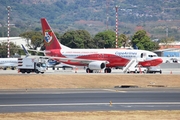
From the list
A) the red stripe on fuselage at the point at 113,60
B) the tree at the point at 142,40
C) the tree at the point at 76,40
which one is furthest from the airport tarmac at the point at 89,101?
the tree at the point at 76,40

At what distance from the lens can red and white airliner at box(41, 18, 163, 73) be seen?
77188 mm

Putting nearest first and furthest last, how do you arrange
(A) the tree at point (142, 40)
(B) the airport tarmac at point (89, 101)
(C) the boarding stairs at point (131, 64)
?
1. (B) the airport tarmac at point (89, 101)
2. (C) the boarding stairs at point (131, 64)
3. (A) the tree at point (142, 40)

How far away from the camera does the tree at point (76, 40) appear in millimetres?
155625

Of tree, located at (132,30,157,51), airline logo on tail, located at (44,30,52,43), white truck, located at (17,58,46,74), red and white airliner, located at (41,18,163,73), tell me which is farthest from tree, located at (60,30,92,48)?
white truck, located at (17,58,46,74)

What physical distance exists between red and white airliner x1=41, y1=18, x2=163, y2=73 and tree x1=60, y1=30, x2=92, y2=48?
6843 centimetres

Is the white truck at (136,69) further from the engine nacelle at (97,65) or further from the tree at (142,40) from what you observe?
the tree at (142,40)

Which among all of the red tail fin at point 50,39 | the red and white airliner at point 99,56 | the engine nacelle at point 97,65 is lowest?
the engine nacelle at point 97,65

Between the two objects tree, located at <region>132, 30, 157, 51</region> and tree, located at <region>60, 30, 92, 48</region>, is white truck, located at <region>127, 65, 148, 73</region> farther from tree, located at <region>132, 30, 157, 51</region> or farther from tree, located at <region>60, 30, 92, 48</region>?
tree, located at <region>60, 30, 92, 48</region>

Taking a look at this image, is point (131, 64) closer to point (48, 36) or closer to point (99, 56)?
point (99, 56)

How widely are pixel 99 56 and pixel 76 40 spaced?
7565 cm

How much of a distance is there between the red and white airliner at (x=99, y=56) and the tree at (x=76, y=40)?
68431 millimetres

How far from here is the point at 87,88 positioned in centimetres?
5159

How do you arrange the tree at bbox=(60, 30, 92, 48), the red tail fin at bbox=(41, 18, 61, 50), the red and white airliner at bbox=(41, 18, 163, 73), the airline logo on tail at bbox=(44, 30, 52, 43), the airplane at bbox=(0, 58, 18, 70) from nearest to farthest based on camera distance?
the red and white airliner at bbox=(41, 18, 163, 73) < the red tail fin at bbox=(41, 18, 61, 50) < the airline logo on tail at bbox=(44, 30, 52, 43) < the airplane at bbox=(0, 58, 18, 70) < the tree at bbox=(60, 30, 92, 48)

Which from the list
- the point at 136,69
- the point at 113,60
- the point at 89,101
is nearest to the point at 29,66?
the point at 113,60
